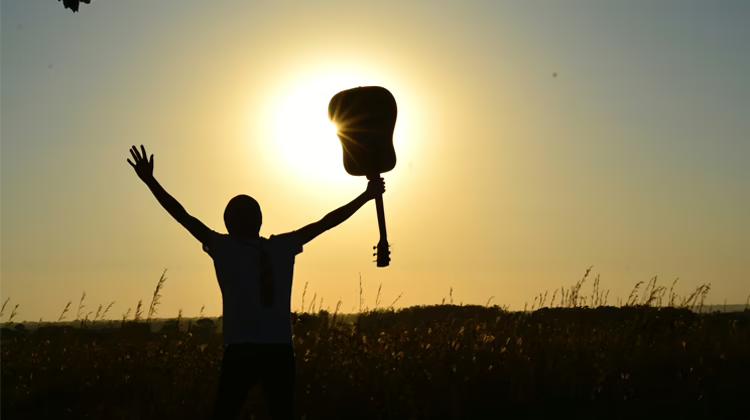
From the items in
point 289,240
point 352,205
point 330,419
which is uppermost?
point 352,205

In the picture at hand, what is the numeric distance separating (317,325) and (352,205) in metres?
5.12

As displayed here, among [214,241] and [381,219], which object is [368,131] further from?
[214,241]

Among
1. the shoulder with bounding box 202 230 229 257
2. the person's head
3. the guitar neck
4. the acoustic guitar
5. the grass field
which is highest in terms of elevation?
the acoustic guitar

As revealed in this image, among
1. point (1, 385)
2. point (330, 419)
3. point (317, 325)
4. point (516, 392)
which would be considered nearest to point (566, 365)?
point (516, 392)

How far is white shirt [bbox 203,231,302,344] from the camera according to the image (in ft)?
17.6

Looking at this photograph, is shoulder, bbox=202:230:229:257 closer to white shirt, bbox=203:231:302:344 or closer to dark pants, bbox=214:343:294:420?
white shirt, bbox=203:231:302:344

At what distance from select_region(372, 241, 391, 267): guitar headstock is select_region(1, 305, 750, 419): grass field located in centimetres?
155

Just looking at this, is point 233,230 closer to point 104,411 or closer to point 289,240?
point 289,240

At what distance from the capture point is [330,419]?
806 centimetres

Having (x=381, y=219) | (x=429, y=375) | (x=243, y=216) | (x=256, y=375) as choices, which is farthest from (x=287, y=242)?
(x=429, y=375)

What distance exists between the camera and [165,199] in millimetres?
5730

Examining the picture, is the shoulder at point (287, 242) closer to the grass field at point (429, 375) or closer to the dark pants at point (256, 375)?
the dark pants at point (256, 375)

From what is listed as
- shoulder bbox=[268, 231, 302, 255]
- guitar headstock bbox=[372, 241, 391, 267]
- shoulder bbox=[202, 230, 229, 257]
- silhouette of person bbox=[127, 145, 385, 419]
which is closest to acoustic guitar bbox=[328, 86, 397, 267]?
guitar headstock bbox=[372, 241, 391, 267]

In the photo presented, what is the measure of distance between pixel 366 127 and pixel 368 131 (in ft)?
0.13
